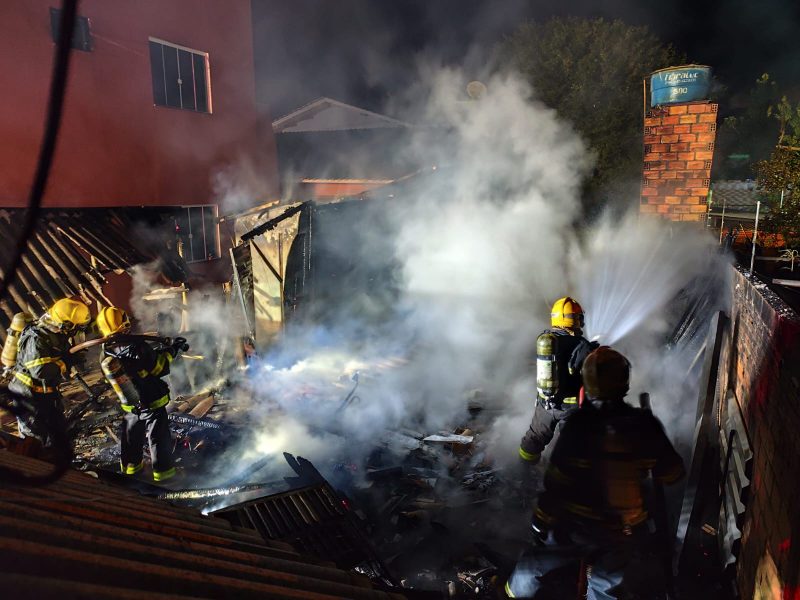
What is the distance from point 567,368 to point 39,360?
5.29 m

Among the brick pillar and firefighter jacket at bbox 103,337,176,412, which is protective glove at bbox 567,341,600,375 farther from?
firefighter jacket at bbox 103,337,176,412

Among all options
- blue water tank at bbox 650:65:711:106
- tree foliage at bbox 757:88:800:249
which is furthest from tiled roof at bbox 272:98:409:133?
blue water tank at bbox 650:65:711:106

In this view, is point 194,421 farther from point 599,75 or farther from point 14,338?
point 599,75

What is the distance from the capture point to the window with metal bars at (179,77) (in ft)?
34.2

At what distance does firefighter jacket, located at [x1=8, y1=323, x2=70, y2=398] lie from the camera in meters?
5.20

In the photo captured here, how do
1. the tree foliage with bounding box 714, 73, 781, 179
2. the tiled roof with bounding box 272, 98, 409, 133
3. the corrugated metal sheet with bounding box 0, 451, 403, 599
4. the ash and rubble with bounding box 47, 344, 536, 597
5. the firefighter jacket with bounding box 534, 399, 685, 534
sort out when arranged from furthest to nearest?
the tree foliage with bounding box 714, 73, 781, 179
the tiled roof with bounding box 272, 98, 409, 133
the ash and rubble with bounding box 47, 344, 536, 597
the firefighter jacket with bounding box 534, 399, 685, 534
the corrugated metal sheet with bounding box 0, 451, 403, 599

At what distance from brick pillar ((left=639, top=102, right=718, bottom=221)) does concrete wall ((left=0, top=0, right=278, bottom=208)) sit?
30.3ft

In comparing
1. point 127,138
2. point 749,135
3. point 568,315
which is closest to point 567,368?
point 568,315

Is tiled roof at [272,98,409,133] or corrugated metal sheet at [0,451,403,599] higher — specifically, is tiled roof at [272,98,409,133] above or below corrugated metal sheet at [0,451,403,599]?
above

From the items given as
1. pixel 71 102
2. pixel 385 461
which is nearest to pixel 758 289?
pixel 385 461

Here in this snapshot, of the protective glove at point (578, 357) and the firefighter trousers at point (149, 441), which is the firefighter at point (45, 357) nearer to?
the firefighter trousers at point (149, 441)

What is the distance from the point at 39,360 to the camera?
520 cm

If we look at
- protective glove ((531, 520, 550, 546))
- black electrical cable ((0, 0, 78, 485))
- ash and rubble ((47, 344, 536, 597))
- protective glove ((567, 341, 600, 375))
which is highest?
black electrical cable ((0, 0, 78, 485))

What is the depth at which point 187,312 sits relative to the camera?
9078 millimetres
